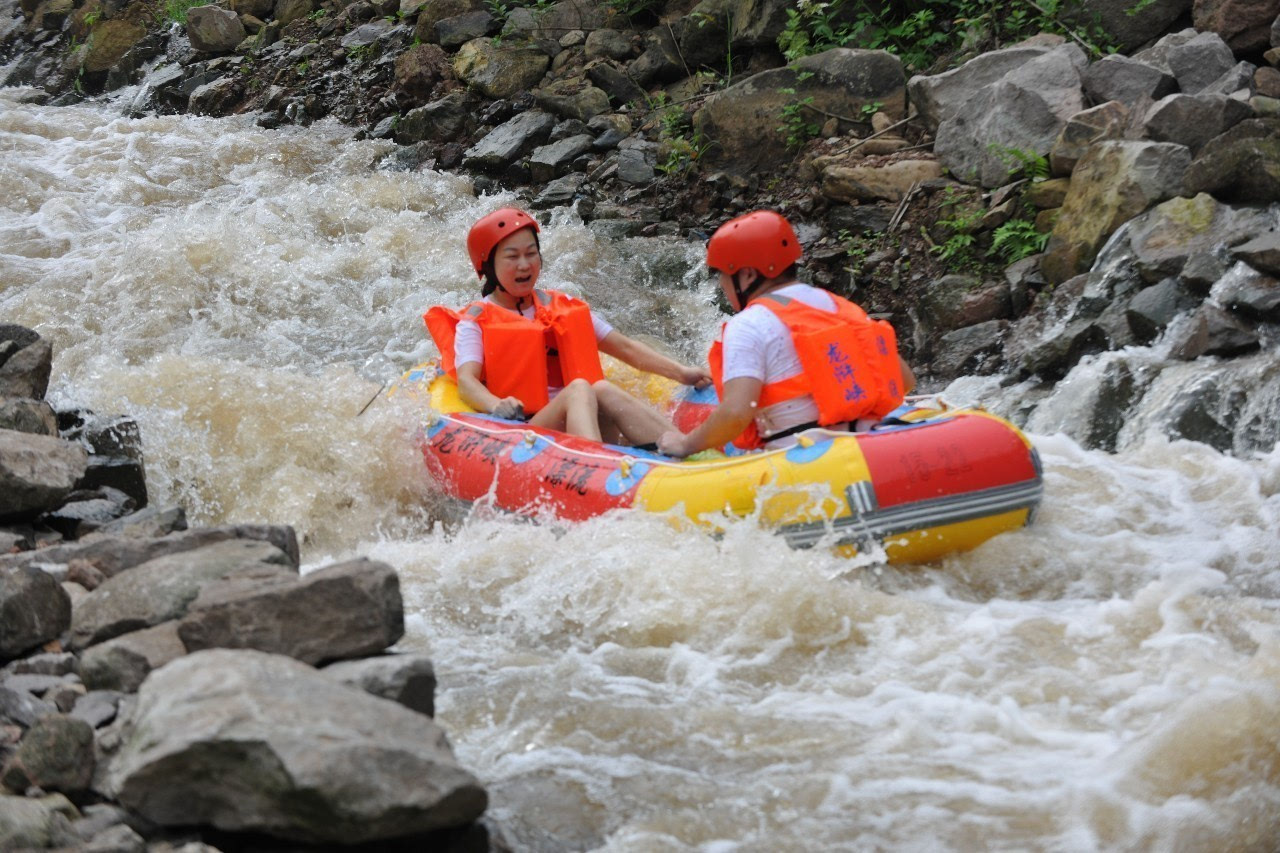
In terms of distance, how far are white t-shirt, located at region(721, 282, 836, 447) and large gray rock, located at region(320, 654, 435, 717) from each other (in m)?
2.13

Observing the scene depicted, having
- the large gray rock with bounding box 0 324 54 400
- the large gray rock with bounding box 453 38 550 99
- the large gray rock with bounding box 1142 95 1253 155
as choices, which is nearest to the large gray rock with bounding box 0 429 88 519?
the large gray rock with bounding box 0 324 54 400

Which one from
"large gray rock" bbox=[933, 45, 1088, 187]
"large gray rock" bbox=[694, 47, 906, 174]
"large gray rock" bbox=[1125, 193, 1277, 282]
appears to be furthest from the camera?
"large gray rock" bbox=[694, 47, 906, 174]

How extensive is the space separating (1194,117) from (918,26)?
3.26 metres

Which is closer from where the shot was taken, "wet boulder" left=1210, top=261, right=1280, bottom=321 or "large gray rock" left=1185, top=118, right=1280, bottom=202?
"wet boulder" left=1210, top=261, right=1280, bottom=321

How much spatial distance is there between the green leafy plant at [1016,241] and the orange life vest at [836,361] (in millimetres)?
2963

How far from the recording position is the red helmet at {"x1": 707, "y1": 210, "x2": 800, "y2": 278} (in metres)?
5.00

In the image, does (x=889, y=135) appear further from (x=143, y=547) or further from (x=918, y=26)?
(x=143, y=547)

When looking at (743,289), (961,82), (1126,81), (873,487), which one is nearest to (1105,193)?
(1126,81)

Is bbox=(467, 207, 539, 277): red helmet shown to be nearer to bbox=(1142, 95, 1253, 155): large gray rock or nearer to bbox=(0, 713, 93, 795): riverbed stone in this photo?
bbox=(1142, 95, 1253, 155): large gray rock

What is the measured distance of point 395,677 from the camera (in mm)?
3037

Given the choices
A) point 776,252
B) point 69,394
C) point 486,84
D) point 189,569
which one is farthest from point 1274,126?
point 486,84

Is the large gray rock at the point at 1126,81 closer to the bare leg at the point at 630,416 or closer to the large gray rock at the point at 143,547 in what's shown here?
the bare leg at the point at 630,416

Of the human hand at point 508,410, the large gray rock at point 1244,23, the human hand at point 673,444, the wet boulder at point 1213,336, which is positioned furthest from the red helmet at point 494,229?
the large gray rock at point 1244,23

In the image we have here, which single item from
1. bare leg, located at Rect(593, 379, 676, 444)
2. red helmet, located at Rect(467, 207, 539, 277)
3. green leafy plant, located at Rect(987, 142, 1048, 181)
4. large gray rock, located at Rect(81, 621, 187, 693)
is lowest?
bare leg, located at Rect(593, 379, 676, 444)
